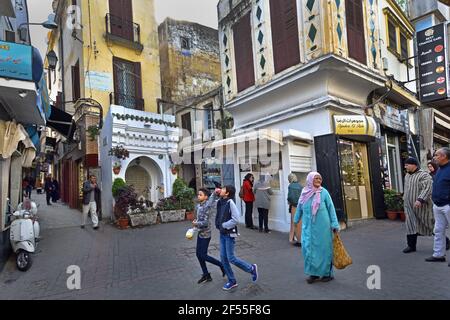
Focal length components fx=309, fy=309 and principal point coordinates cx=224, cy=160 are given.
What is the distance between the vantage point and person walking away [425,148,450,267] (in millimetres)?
5105

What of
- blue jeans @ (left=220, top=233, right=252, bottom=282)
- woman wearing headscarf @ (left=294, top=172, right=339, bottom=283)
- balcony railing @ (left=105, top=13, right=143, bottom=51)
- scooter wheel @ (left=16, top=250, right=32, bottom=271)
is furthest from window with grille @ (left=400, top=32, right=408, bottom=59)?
scooter wheel @ (left=16, top=250, right=32, bottom=271)

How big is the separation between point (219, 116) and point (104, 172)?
24.1 feet

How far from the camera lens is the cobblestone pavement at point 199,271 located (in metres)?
4.27

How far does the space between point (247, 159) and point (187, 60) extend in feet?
42.7

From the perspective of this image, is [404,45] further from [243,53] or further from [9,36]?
[9,36]

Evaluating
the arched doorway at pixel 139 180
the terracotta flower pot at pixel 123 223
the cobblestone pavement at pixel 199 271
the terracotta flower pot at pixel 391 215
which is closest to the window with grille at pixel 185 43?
the arched doorway at pixel 139 180

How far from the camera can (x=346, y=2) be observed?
9.81 m

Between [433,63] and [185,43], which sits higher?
[185,43]

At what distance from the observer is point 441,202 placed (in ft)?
16.9

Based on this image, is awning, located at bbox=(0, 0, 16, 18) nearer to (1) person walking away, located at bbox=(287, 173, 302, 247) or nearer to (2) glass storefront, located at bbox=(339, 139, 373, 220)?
(1) person walking away, located at bbox=(287, 173, 302, 247)

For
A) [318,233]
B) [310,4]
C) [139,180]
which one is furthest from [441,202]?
[139,180]

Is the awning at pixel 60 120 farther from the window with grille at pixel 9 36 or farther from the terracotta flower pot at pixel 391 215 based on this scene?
the terracotta flower pot at pixel 391 215

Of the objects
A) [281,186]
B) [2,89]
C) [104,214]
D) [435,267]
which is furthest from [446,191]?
[104,214]

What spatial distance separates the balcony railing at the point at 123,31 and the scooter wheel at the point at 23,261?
10.5 metres
